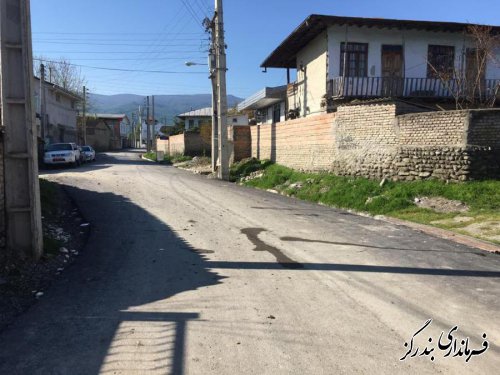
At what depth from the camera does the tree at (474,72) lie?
19.4m

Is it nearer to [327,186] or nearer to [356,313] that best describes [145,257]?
[356,313]

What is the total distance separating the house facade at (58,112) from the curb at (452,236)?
108 feet

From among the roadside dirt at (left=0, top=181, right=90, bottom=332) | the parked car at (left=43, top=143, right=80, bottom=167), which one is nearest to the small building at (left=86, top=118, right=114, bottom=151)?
the parked car at (left=43, top=143, right=80, bottom=167)

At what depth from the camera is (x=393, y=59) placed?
2172 cm

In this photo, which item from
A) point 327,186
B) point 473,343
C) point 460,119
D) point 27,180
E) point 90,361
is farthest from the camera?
point 327,186

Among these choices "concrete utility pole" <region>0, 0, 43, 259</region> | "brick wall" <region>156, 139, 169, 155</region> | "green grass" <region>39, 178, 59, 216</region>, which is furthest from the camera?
"brick wall" <region>156, 139, 169, 155</region>

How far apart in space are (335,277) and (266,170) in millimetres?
16149

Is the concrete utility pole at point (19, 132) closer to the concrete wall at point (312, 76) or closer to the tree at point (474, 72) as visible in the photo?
the concrete wall at point (312, 76)

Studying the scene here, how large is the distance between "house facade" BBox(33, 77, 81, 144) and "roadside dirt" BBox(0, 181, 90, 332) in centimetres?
3068

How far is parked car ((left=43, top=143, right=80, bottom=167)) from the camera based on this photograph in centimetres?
2670

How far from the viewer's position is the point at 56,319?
15.6 feet

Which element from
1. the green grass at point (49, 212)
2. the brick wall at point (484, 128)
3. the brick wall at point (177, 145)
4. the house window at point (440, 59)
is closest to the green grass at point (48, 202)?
the green grass at point (49, 212)

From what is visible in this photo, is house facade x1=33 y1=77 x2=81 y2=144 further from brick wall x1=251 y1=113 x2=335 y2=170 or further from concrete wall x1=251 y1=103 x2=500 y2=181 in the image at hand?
concrete wall x1=251 y1=103 x2=500 y2=181

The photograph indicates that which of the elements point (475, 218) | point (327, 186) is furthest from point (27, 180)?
point (327, 186)
